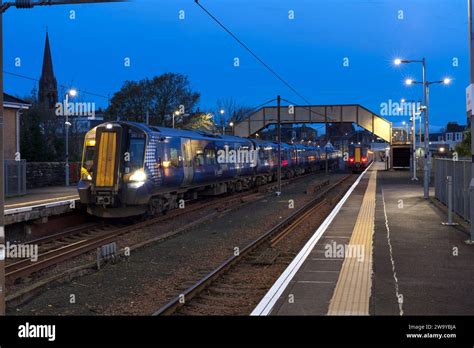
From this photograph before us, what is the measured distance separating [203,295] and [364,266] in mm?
2998

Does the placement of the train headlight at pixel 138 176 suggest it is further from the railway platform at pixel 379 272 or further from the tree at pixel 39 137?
the tree at pixel 39 137

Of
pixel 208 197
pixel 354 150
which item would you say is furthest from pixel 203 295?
pixel 354 150

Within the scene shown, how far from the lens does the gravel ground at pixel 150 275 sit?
7.96 meters

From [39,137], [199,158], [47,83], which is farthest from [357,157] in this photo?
[47,83]

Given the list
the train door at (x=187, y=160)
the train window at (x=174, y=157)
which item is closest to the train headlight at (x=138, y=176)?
the train window at (x=174, y=157)

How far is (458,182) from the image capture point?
16.7 m

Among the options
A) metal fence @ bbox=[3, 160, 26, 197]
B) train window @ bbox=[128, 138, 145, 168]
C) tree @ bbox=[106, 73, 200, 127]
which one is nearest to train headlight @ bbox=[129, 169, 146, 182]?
train window @ bbox=[128, 138, 145, 168]

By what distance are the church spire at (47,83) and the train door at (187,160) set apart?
47302mm

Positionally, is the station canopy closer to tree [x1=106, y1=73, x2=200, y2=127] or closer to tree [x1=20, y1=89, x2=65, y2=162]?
tree [x1=106, y1=73, x2=200, y2=127]

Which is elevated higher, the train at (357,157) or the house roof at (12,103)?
the house roof at (12,103)

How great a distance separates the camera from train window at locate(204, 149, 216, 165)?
2411cm

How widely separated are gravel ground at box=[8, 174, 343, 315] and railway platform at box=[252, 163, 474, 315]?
6.28 ft

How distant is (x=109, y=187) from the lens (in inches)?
648

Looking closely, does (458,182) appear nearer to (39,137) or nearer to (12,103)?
(12,103)
